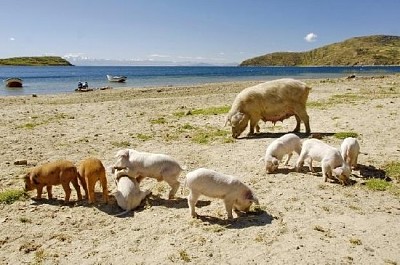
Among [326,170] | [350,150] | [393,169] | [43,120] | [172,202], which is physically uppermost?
[350,150]

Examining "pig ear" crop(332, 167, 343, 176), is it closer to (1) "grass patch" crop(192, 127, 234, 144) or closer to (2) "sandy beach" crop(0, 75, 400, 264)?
(2) "sandy beach" crop(0, 75, 400, 264)

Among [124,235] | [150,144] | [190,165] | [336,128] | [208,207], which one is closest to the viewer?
[124,235]

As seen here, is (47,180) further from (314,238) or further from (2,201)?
(314,238)

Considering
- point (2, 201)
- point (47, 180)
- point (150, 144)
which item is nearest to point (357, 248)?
point (47, 180)

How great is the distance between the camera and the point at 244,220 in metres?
8.02

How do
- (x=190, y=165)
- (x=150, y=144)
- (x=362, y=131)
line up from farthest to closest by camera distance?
(x=362, y=131), (x=150, y=144), (x=190, y=165)

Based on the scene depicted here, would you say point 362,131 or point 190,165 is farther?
point 362,131

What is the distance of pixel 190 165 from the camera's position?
12.0 metres

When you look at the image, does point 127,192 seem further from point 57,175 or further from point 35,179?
point 35,179

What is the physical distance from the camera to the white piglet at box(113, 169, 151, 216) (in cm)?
875

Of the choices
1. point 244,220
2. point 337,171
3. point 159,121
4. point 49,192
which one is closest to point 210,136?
point 159,121

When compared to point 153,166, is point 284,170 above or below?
below

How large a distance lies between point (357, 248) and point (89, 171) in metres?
5.60

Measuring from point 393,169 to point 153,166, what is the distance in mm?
6447
